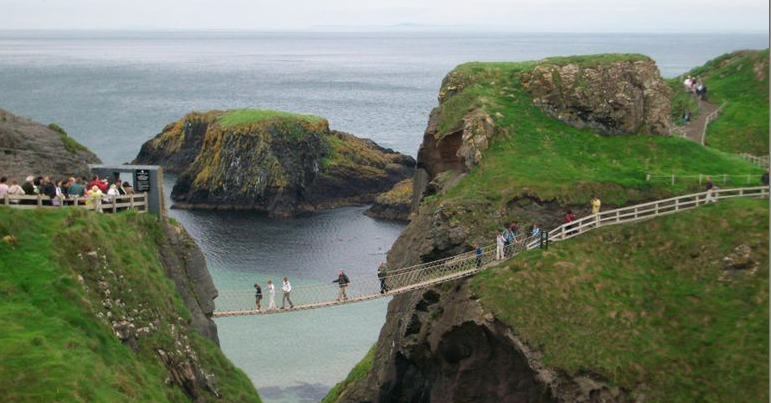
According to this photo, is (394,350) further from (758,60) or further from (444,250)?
(758,60)

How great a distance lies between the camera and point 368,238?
10469 cm

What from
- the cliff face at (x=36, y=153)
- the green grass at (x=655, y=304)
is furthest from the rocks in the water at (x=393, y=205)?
the cliff face at (x=36, y=153)

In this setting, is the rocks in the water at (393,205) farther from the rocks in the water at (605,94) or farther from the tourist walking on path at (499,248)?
the tourist walking on path at (499,248)

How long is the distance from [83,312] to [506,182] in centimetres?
2582

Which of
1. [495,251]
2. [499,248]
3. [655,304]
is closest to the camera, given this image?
[655,304]

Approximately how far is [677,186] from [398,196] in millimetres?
60555

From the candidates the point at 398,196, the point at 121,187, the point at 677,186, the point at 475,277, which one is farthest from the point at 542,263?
the point at 398,196

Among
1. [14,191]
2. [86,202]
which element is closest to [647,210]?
[86,202]

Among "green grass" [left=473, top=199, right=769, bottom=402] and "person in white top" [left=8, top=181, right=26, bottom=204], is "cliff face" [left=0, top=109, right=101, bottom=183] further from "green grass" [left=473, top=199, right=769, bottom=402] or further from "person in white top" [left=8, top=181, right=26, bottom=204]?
"green grass" [left=473, top=199, right=769, bottom=402]

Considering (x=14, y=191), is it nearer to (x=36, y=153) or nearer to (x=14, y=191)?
(x=14, y=191)

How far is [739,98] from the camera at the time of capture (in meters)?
90.0

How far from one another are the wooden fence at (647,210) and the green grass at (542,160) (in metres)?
1.76

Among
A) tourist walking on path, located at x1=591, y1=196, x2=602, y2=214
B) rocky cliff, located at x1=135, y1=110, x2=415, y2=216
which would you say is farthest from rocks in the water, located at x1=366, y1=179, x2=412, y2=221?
tourist walking on path, located at x1=591, y1=196, x2=602, y2=214

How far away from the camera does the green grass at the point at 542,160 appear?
186 ft
